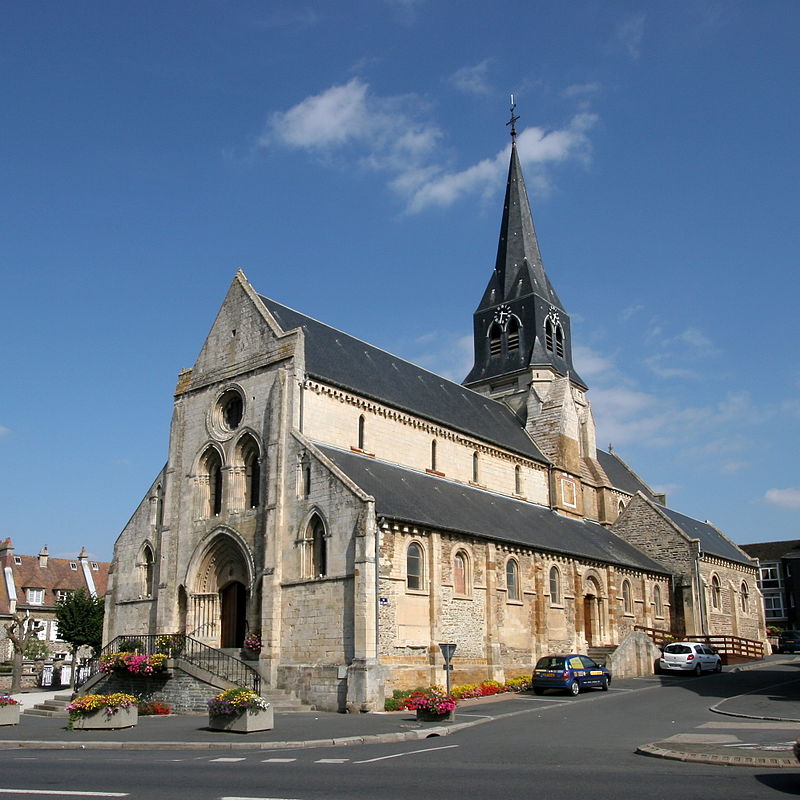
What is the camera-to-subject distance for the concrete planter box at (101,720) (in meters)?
18.5

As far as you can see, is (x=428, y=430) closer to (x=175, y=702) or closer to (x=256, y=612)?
(x=256, y=612)

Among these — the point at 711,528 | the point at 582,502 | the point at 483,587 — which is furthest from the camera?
the point at 711,528

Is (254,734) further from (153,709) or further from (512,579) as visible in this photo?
(512,579)

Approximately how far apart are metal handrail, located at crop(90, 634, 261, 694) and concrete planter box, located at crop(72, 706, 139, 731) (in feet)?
16.7

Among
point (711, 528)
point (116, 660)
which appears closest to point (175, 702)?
point (116, 660)

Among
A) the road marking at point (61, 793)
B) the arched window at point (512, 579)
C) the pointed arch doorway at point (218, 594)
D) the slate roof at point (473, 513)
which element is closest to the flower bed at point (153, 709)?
the pointed arch doorway at point (218, 594)

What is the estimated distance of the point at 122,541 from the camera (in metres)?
32.1

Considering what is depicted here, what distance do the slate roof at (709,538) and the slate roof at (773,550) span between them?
25.4m

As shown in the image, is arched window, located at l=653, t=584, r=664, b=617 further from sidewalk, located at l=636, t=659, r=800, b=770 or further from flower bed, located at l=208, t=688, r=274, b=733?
flower bed, located at l=208, t=688, r=274, b=733

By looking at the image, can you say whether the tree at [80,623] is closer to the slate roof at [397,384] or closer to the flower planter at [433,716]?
the slate roof at [397,384]

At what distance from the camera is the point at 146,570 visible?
102ft

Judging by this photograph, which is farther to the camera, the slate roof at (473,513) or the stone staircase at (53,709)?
the slate roof at (473,513)

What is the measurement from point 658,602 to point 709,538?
10.8 metres

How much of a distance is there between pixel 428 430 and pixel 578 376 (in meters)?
16.6
